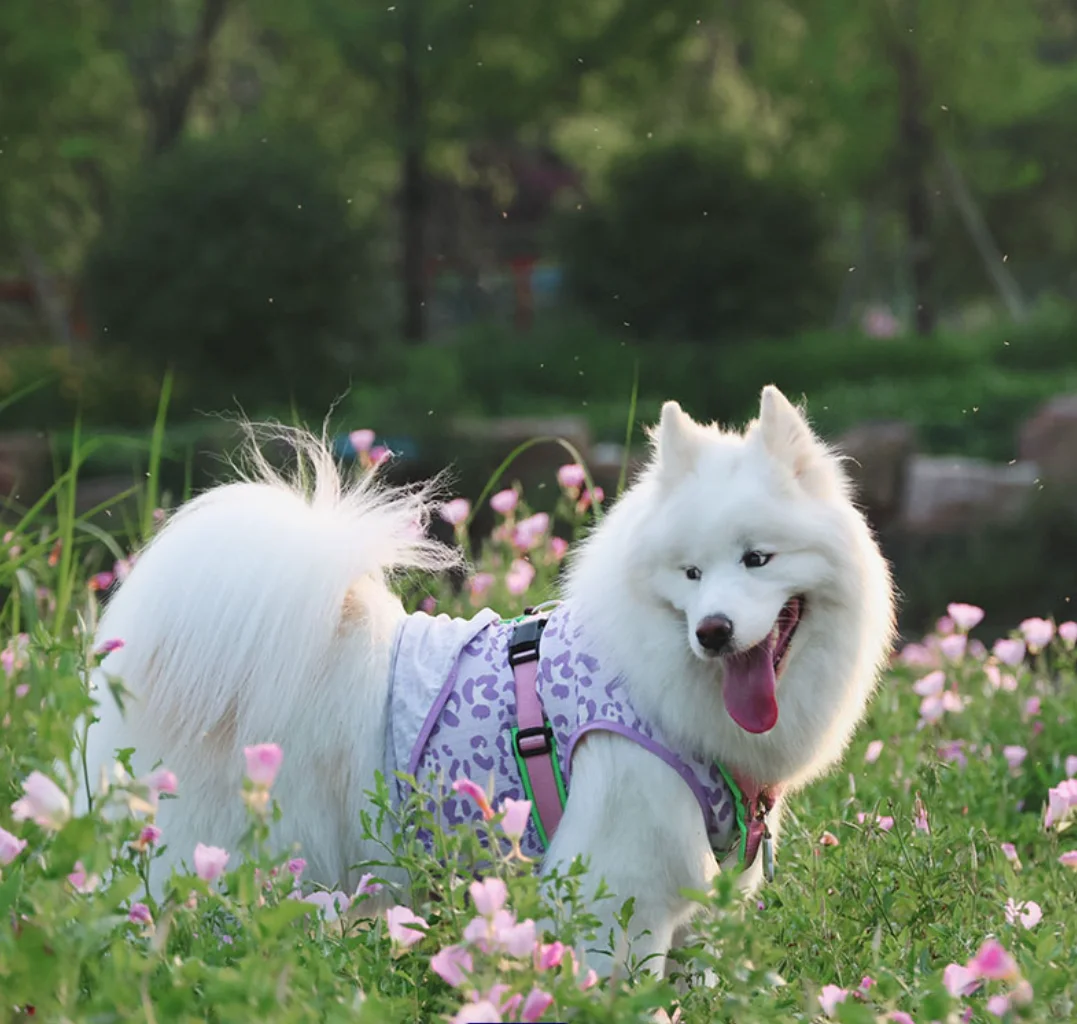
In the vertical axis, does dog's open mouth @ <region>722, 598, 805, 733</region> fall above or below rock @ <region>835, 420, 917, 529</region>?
above

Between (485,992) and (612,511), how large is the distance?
1.34 meters

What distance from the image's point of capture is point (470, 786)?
1.92m

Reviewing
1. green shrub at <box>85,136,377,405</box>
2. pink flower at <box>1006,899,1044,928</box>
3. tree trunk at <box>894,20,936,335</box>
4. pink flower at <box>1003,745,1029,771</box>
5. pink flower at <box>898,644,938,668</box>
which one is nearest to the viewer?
pink flower at <box>1006,899,1044,928</box>

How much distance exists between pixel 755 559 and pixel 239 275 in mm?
11236

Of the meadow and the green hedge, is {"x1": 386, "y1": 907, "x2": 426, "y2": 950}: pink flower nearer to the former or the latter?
the meadow

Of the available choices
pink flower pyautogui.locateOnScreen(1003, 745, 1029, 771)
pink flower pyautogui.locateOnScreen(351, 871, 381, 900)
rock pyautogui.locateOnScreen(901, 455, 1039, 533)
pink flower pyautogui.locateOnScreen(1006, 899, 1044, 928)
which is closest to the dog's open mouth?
pink flower pyautogui.locateOnScreen(1006, 899, 1044, 928)

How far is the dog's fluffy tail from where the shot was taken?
2711 millimetres

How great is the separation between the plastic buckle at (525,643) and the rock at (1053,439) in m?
8.18

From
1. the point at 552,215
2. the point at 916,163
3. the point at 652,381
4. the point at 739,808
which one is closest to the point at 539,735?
the point at 739,808

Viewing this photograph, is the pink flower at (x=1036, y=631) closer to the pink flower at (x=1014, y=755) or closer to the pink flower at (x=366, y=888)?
the pink flower at (x=1014, y=755)

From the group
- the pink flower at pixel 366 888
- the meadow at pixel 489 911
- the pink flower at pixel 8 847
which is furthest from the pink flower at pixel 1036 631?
the pink flower at pixel 8 847

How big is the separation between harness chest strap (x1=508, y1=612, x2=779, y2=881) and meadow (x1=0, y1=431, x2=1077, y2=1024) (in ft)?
0.33

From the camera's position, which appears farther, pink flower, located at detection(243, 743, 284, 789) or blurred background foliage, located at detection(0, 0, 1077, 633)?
blurred background foliage, located at detection(0, 0, 1077, 633)

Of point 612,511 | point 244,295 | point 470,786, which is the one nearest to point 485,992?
point 470,786
